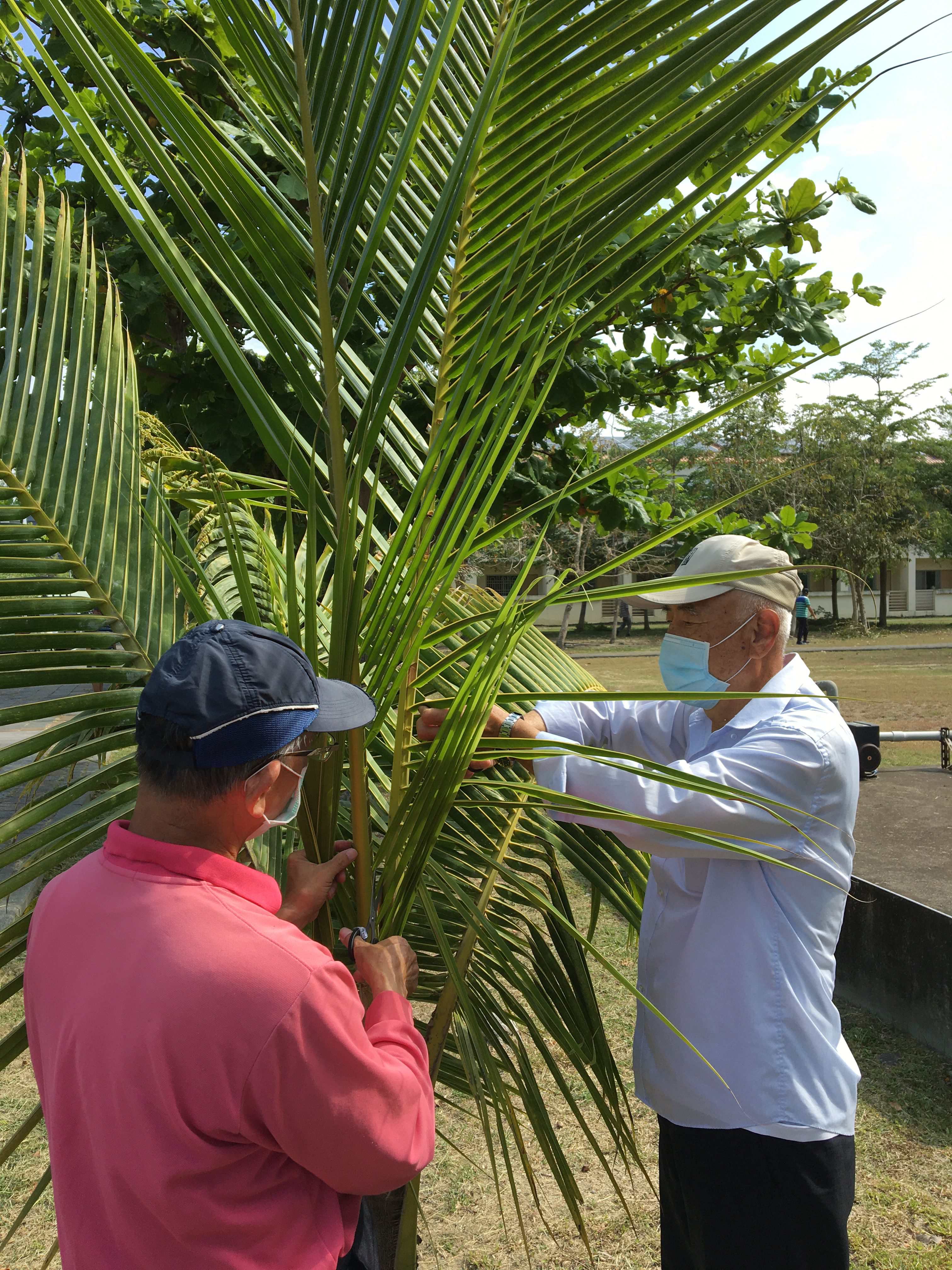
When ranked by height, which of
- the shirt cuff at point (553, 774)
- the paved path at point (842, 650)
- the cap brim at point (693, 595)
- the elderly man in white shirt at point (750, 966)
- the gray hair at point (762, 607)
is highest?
the cap brim at point (693, 595)

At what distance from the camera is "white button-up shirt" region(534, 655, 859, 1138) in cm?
170

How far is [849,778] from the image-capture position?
6.03 feet

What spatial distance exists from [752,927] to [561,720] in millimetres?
593

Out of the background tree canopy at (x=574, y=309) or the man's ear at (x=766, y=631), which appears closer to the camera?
the man's ear at (x=766, y=631)

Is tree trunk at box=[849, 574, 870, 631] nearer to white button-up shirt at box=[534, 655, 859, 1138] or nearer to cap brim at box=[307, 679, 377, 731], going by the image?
white button-up shirt at box=[534, 655, 859, 1138]

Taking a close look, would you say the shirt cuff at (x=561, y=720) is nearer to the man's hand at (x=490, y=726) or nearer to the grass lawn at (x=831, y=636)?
the man's hand at (x=490, y=726)

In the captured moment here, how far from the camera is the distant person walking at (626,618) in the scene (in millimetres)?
36125

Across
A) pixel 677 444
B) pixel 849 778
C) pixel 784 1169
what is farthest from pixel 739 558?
pixel 677 444

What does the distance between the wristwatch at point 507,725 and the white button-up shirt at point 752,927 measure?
0.14 metres

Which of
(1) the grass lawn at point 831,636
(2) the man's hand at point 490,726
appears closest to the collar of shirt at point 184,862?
(2) the man's hand at point 490,726

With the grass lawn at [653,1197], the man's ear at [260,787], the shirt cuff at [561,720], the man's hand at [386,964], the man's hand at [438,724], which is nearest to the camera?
the man's ear at [260,787]

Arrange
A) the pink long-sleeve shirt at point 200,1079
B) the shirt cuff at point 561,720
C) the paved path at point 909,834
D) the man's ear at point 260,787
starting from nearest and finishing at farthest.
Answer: the pink long-sleeve shirt at point 200,1079 → the man's ear at point 260,787 → the shirt cuff at point 561,720 → the paved path at point 909,834

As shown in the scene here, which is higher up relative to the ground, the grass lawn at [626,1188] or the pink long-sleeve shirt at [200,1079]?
the pink long-sleeve shirt at [200,1079]

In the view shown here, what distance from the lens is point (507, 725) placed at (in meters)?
1.86
